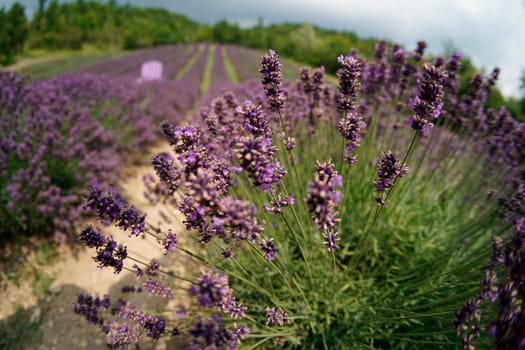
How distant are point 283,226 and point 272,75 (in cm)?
202

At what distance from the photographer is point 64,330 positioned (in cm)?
307

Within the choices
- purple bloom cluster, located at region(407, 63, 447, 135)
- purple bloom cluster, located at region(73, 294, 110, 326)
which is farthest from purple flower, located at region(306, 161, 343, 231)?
purple bloom cluster, located at region(73, 294, 110, 326)

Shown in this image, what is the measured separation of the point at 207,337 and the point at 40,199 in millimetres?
3979

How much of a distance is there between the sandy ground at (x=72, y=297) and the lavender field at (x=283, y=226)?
0.02 metres

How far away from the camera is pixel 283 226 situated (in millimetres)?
3232

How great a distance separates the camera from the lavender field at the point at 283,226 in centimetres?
133

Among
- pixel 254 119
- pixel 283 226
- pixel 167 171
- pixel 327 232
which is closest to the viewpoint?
pixel 254 119

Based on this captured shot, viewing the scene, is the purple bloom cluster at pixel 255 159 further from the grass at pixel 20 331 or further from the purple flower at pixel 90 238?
the grass at pixel 20 331

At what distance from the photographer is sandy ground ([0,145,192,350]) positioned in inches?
117

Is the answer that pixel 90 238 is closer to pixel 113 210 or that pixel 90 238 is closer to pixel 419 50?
pixel 113 210

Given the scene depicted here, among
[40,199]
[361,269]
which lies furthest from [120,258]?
[40,199]

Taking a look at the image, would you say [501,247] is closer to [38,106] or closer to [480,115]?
[480,115]

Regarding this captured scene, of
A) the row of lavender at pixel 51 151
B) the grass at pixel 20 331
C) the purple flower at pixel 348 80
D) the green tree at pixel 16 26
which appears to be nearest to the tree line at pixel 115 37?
the green tree at pixel 16 26

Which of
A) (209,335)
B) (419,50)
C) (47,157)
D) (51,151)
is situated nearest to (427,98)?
(209,335)
